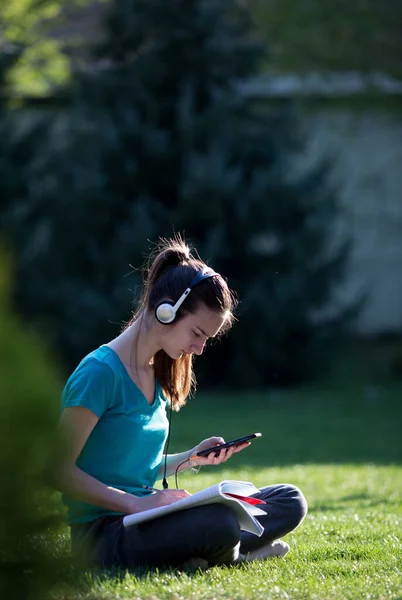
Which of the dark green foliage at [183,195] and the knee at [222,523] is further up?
the dark green foliage at [183,195]

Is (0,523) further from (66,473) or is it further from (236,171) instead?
(236,171)

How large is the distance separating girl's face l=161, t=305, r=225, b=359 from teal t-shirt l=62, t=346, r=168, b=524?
0.70 feet

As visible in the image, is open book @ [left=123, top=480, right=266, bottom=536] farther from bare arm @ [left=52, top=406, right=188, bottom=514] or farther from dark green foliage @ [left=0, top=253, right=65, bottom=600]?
dark green foliage @ [left=0, top=253, right=65, bottom=600]

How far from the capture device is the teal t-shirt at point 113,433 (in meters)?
4.05

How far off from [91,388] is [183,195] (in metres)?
9.88

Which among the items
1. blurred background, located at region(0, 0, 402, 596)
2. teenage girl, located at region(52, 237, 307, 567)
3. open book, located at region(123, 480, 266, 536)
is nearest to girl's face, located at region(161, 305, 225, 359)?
teenage girl, located at region(52, 237, 307, 567)

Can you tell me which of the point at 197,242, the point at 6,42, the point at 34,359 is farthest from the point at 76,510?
the point at 6,42

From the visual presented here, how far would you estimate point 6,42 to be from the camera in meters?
16.4

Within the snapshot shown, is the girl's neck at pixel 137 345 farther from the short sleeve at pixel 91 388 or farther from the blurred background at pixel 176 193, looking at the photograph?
the blurred background at pixel 176 193

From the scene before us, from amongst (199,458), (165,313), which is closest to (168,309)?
(165,313)

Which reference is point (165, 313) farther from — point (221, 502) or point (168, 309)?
point (221, 502)

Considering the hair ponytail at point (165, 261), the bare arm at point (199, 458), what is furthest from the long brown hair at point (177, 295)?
the bare arm at point (199, 458)

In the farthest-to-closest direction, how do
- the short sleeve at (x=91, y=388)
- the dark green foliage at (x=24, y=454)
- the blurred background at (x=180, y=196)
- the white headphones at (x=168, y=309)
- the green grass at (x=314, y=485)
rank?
the blurred background at (x=180, y=196) → the white headphones at (x=168, y=309) → the short sleeve at (x=91, y=388) → the green grass at (x=314, y=485) → the dark green foliage at (x=24, y=454)

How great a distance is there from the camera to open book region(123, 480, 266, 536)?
12.9 feet
